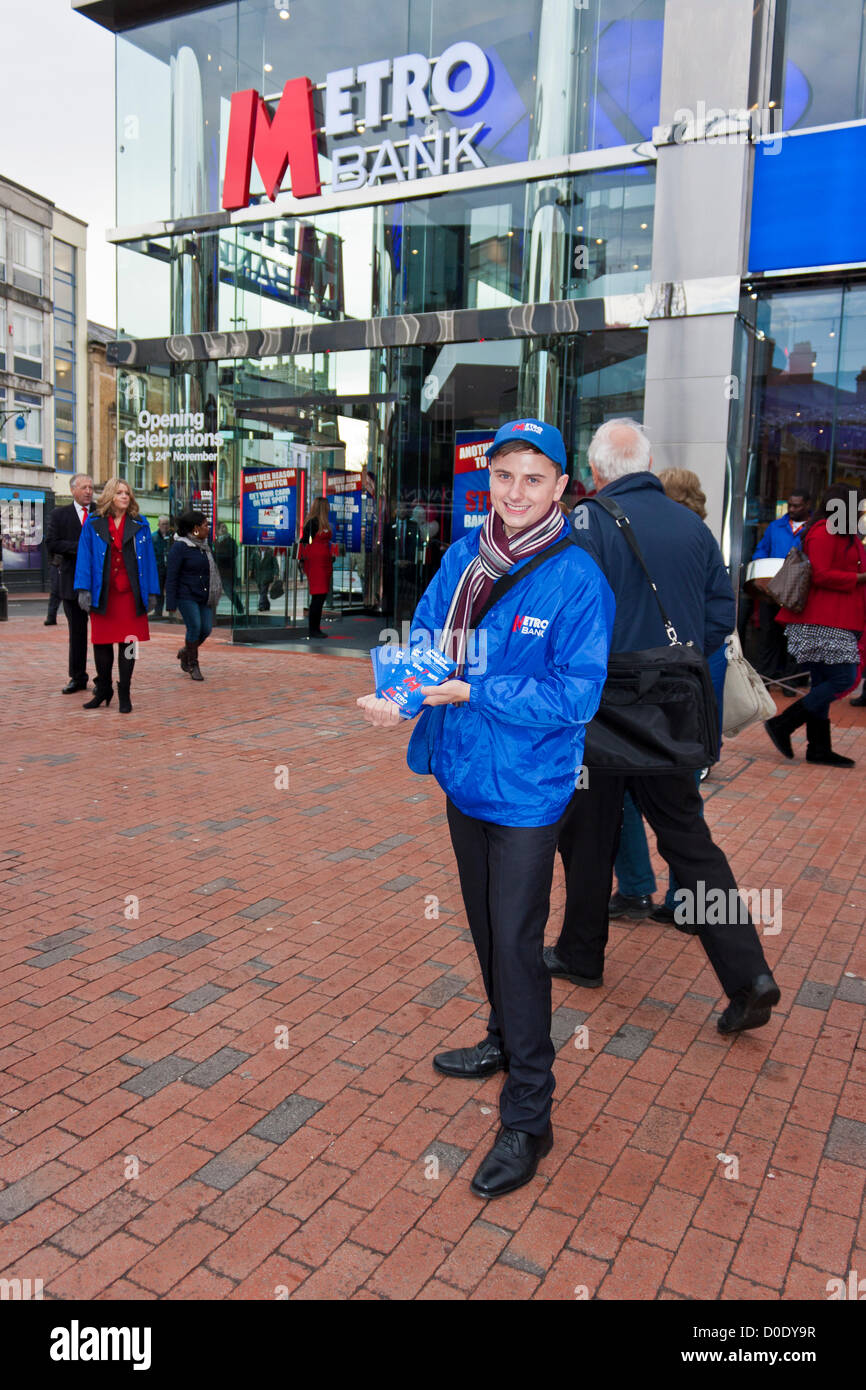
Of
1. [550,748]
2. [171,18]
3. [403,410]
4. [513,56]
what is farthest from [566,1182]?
[171,18]

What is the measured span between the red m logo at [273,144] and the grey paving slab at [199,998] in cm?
1336

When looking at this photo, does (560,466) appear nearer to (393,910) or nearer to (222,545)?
(393,910)

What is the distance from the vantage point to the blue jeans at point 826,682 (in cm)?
748

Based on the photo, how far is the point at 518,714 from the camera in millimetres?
2537

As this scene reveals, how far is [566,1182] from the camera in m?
2.84

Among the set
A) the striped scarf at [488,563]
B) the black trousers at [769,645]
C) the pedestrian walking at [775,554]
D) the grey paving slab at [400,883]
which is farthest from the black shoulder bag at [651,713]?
the black trousers at [769,645]

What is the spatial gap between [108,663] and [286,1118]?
7041 mm

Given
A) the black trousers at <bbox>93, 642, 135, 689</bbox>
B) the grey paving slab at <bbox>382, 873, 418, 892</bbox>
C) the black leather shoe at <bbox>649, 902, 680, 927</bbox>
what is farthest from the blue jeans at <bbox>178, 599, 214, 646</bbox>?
the black leather shoe at <bbox>649, 902, 680, 927</bbox>

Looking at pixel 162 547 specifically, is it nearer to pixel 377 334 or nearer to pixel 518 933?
pixel 377 334

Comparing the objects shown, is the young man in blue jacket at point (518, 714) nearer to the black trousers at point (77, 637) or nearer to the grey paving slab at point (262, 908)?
the grey paving slab at point (262, 908)

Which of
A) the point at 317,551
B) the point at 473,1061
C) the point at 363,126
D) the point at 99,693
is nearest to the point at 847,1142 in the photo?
the point at 473,1061
